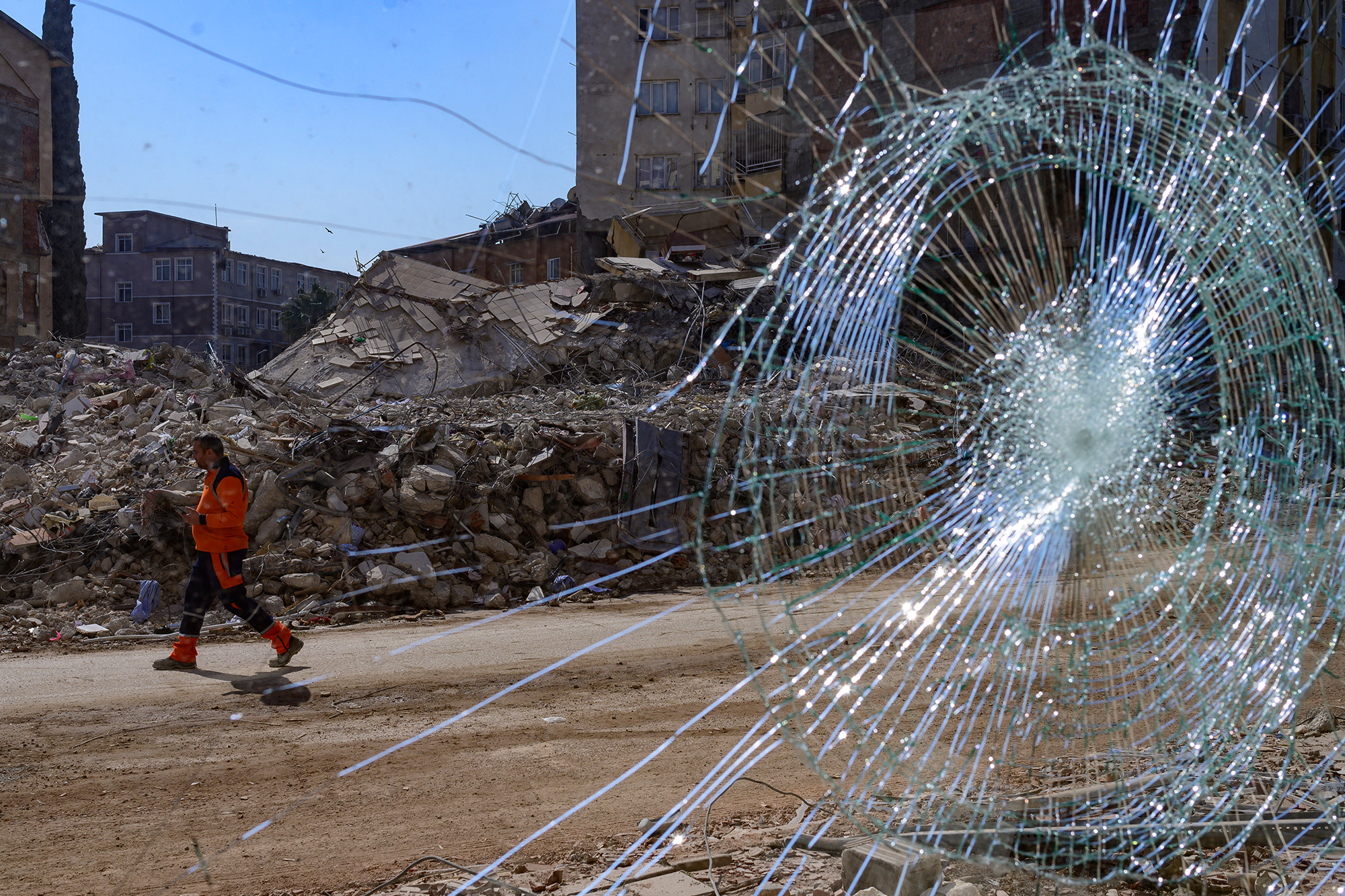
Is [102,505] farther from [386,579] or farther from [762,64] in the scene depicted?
[762,64]

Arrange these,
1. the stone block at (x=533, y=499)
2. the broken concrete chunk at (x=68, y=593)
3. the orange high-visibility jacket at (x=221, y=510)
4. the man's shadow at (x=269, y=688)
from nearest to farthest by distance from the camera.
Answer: the man's shadow at (x=269, y=688) → the orange high-visibility jacket at (x=221, y=510) → the broken concrete chunk at (x=68, y=593) → the stone block at (x=533, y=499)

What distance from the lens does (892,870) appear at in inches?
102

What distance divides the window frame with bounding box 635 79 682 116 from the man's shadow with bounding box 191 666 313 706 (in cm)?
367

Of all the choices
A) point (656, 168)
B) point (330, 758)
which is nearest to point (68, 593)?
point (330, 758)

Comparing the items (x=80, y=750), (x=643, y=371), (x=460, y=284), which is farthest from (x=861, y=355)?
(x=460, y=284)

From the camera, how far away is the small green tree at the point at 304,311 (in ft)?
122

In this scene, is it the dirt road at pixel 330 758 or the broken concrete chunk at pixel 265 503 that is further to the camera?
the broken concrete chunk at pixel 265 503

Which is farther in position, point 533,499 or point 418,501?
point 533,499

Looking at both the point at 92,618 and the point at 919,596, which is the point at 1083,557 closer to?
→ the point at 919,596

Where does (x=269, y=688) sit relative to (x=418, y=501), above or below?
below

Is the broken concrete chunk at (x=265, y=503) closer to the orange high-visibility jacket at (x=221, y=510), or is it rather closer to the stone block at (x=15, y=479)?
the stone block at (x=15, y=479)

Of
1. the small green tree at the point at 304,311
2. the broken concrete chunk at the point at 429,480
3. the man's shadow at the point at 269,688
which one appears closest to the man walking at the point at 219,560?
the man's shadow at the point at 269,688

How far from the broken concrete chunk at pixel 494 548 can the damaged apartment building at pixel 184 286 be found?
36.7 meters

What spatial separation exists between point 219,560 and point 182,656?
0.68 metres
